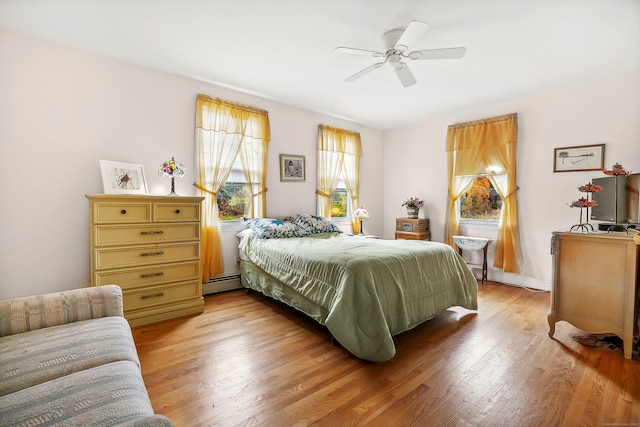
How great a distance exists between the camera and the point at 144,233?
2.61m

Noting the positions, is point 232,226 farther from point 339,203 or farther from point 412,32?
point 412,32

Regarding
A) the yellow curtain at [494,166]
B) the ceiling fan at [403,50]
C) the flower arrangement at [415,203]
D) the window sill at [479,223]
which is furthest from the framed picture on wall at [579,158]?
the ceiling fan at [403,50]

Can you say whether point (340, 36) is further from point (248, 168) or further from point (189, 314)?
point (189, 314)

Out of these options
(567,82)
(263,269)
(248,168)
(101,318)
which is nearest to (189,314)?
(263,269)

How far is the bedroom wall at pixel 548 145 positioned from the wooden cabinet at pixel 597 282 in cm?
161

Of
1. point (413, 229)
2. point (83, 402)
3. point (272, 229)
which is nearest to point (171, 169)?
point (272, 229)

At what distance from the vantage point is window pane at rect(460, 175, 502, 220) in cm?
421

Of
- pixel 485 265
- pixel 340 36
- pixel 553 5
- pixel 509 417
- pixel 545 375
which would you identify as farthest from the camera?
pixel 485 265

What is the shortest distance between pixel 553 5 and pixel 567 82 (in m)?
1.85

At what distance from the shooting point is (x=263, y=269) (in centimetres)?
307

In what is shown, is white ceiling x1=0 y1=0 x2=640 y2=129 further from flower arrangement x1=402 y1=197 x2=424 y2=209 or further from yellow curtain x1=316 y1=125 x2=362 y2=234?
flower arrangement x1=402 y1=197 x2=424 y2=209

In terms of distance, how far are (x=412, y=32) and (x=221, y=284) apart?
3392 millimetres

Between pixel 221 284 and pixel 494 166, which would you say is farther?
pixel 494 166

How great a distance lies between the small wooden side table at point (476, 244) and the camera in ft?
13.1
